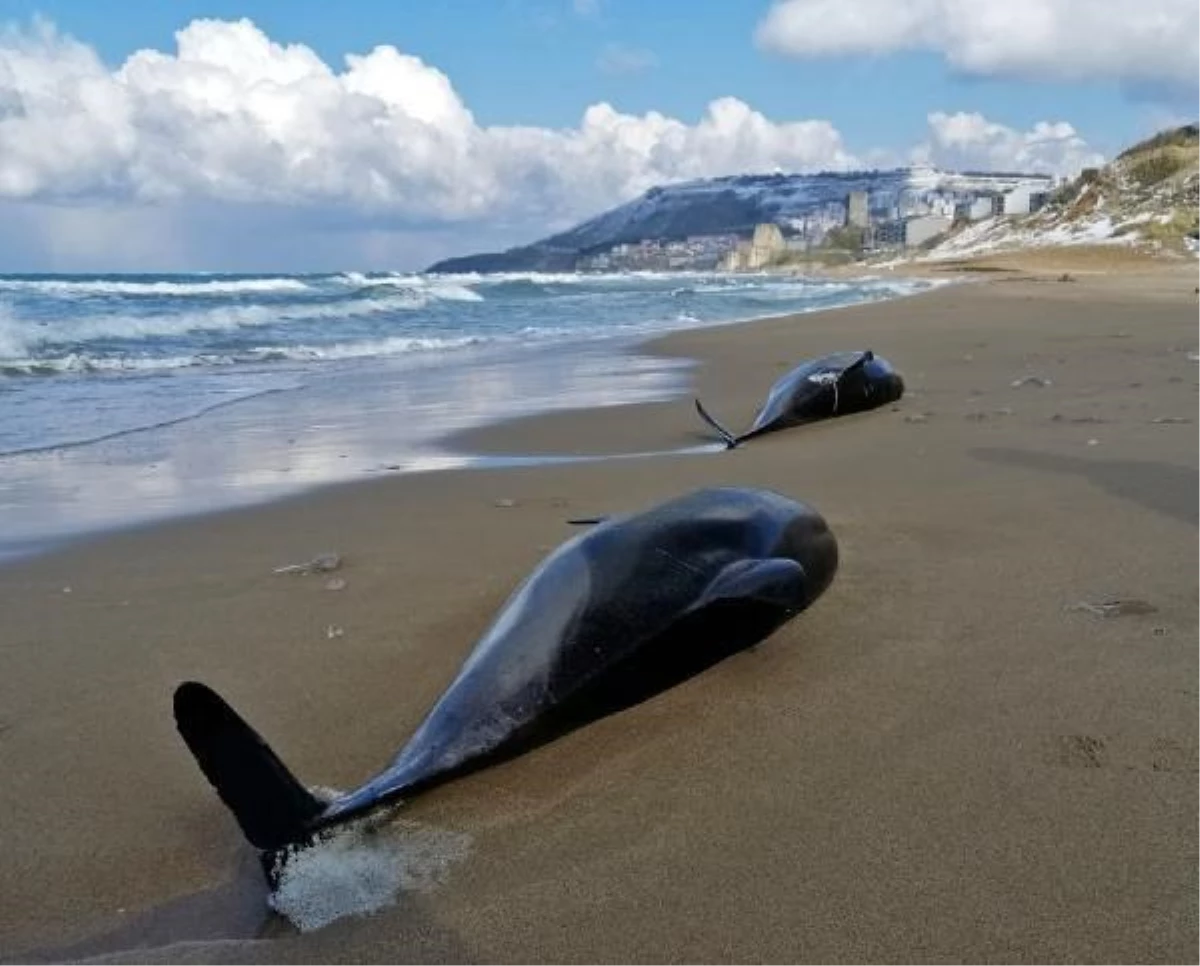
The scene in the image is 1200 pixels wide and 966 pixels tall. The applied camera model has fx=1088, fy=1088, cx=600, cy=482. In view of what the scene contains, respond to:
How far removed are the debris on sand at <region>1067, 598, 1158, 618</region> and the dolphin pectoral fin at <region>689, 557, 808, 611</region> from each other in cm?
90

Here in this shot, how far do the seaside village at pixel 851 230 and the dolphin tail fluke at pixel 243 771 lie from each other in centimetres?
10928

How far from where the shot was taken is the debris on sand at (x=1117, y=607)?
2.87m

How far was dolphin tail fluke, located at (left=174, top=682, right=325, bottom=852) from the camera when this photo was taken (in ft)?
6.38

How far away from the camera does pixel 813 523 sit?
3.14 meters

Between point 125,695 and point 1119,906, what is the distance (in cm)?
239

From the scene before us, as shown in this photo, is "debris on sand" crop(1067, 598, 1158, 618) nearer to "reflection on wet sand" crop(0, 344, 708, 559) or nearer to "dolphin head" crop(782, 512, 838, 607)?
"dolphin head" crop(782, 512, 838, 607)

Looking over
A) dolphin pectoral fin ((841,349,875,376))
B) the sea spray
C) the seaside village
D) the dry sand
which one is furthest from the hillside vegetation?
the sea spray

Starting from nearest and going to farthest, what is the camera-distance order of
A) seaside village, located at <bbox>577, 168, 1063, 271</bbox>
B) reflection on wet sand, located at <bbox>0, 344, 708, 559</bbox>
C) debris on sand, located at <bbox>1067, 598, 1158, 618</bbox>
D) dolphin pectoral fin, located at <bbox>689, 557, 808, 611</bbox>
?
dolphin pectoral fin, located at <bbox>689, 557, 808, 611</bbox>
debris on sand, located at <bbox>1067, 598, 1158, 618</bbox>
reflection on wet sand, located at <bbox>0, 344, 708, 559</bbox>
seaside village, located at <bbox>577, 168, 1063, 271</bbox>

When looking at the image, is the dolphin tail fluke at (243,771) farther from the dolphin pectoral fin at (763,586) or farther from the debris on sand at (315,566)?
the debris on sand at (315,566)

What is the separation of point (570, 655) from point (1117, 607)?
1543mm

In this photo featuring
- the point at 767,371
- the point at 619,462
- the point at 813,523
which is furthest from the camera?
the point at 767,371

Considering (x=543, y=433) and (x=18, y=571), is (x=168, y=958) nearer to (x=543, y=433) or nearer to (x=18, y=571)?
(x=18, y=571)

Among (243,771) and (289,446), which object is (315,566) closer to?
(243,771)

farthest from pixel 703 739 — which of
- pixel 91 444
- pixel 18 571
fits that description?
pixel 91 444
